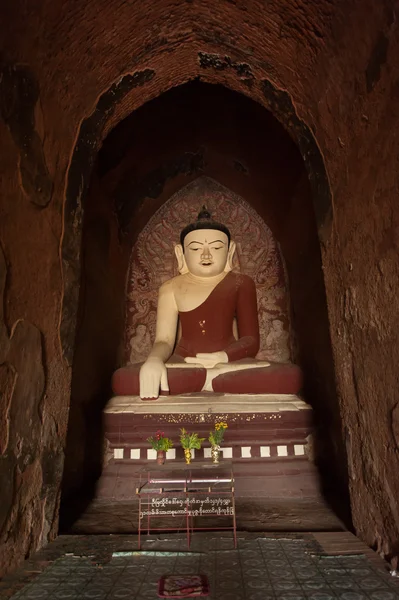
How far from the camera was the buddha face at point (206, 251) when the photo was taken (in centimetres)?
474

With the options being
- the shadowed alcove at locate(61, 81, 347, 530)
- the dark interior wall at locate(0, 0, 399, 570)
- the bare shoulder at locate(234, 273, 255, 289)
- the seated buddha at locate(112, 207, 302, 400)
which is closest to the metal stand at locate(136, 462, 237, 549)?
the dark interior wall at locate(0, 0, 399, 570)

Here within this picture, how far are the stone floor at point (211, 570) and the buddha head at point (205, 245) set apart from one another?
2.92 metres

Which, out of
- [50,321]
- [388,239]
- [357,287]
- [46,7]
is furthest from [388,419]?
[46,7]

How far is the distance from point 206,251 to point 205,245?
0.07 metres

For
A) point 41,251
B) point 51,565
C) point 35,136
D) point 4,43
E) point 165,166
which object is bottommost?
point 51,565

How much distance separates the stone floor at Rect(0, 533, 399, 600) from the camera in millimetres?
1760

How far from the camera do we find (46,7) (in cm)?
219

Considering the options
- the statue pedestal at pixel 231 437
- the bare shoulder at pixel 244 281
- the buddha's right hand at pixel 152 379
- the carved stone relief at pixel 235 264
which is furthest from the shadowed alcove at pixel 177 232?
the buddha's right hand at pixel 152 379

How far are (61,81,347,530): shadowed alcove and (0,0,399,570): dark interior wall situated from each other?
971 mm

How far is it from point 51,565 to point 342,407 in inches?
74.6

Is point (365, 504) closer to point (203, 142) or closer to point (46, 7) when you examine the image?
point (46, 7)

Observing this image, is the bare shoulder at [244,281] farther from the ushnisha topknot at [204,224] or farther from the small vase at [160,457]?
the small vase at [160,457]

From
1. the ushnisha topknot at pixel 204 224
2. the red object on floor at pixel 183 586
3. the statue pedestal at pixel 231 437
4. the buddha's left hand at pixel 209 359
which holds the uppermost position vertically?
the ushnisha topknot at pixel 204 224

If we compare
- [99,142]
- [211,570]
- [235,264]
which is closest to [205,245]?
[235,264]
